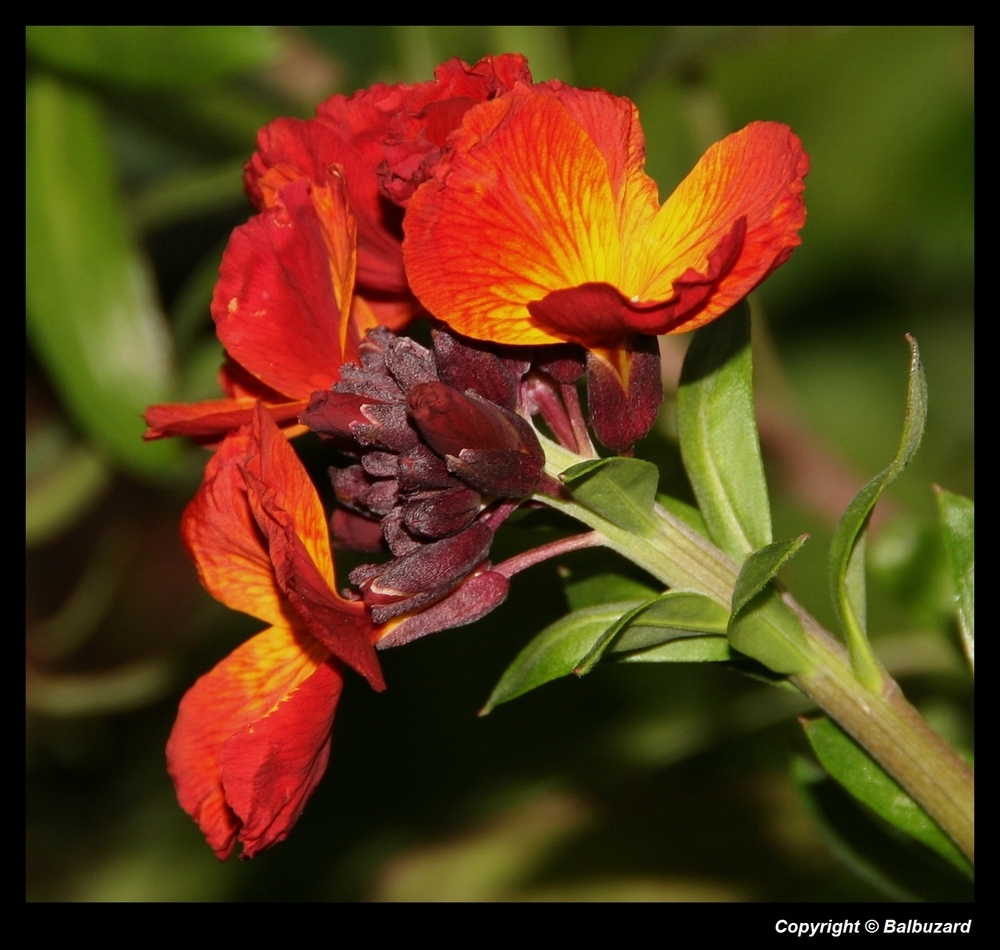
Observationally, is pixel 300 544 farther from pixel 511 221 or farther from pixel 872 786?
pixel 872 786

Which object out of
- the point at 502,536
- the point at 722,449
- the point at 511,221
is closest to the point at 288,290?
the point at 511,221

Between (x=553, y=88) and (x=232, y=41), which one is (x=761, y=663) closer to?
(x=553, y=88)

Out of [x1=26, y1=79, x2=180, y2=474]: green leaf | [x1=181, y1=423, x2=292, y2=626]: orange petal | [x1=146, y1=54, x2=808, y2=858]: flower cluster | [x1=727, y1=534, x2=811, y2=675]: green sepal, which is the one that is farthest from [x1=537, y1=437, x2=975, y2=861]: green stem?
[x1=26, y1=79, x2=180, y2=474]: green leaf

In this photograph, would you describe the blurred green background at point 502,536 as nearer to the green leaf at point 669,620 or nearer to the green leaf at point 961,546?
the green leaf at point 961,546

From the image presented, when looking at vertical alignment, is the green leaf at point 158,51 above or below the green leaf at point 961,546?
above

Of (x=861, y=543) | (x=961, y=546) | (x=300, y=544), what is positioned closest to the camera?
(x=300, y=544)

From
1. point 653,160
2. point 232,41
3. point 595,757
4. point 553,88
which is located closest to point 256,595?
point 553,88

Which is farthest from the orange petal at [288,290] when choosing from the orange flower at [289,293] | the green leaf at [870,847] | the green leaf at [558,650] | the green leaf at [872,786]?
the green leaf at [870,847]
